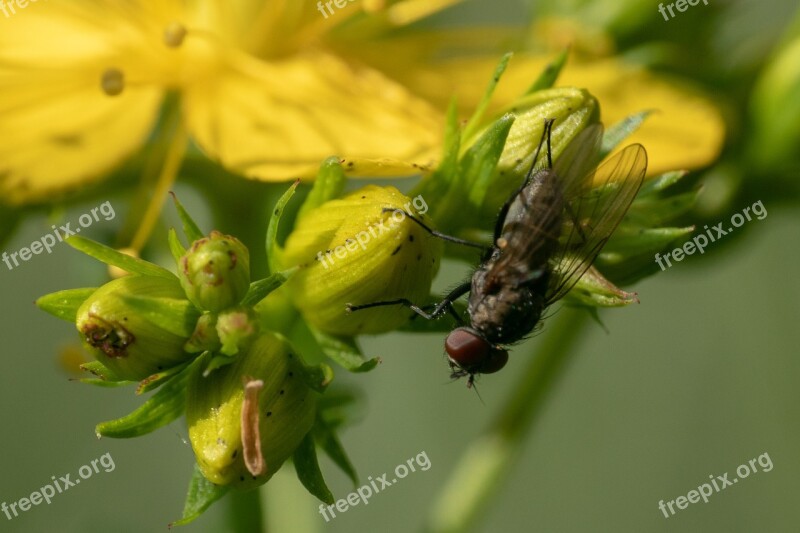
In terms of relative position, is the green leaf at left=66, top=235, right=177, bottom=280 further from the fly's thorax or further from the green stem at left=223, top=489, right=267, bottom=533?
the green stem at left=223, top=489, right=267, bottom=533

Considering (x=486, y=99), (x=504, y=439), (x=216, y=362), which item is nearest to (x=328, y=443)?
(x=216, y=362)

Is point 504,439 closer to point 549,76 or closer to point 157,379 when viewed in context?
point 549,76

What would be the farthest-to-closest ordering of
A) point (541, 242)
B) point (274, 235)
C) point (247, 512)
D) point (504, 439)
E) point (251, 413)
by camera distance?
point (504, 439) < point (247, 512) < point (541, 242) < point (274, 235) < point (251, 413)

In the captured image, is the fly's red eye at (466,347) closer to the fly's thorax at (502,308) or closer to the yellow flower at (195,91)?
the fly's thorax at (502,308)

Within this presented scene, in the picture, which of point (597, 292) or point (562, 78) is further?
point (562, 78)

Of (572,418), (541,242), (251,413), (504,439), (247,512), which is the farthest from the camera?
(572,418)

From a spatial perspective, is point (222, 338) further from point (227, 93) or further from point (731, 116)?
point (731, 116)
